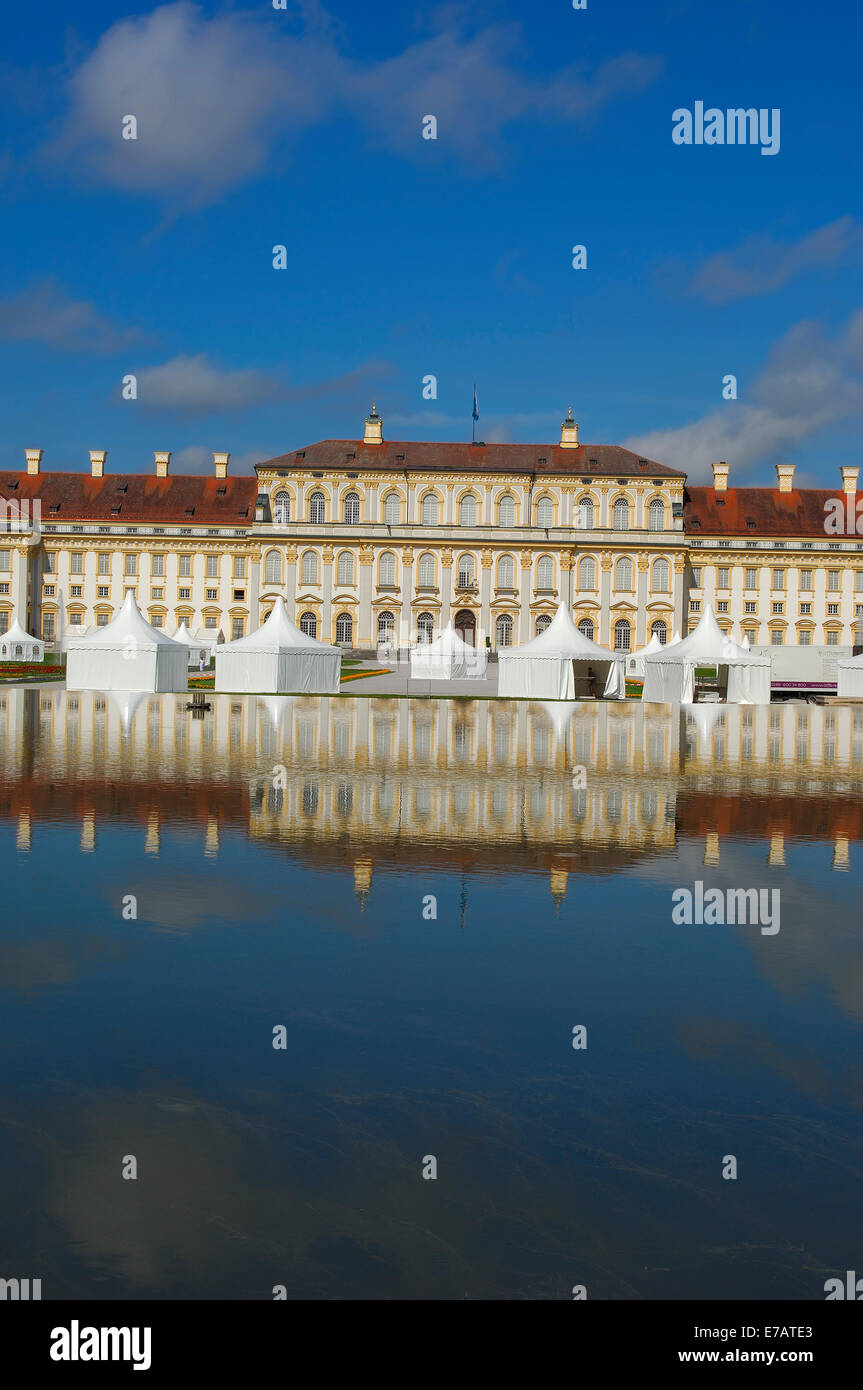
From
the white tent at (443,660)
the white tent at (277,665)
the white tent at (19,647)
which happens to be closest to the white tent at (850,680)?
the white tent at (443,660)

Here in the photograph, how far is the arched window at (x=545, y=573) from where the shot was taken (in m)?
89.3

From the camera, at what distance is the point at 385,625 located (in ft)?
294

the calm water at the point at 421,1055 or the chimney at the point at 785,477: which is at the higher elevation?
the chimney at the point at 785,477

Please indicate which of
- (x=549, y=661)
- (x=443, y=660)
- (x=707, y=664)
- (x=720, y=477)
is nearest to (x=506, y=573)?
(x=720, y=477)

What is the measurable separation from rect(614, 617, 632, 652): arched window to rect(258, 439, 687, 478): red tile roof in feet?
34.3

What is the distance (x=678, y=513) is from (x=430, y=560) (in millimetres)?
17822

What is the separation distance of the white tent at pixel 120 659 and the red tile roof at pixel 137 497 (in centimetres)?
4926

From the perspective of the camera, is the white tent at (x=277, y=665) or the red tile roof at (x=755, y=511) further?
the red tile roof at (x=755, y=511)

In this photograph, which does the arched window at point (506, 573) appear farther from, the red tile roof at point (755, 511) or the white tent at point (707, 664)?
the white tent at point (707, 664)

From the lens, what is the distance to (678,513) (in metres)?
89.3

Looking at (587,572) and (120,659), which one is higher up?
(587,572)

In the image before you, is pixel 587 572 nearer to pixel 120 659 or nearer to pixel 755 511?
pixel 755 511

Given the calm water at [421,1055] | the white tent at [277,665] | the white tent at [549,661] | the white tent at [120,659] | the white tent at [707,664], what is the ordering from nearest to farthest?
the calm water at [421,1055] → the white tent at [120,659] → the white tent at [707,664] → the white tent at [277,665] → the white tent at [549,661]

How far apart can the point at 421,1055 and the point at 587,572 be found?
84.3m
